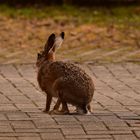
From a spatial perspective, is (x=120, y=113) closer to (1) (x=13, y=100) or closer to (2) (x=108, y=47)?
(1) (x=13, y=100)

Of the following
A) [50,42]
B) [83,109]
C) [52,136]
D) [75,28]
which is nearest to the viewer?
[52,136]

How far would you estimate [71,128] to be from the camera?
26.0 ft

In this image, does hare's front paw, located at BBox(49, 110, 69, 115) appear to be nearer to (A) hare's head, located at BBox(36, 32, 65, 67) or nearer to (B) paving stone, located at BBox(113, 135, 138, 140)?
(A) hare's head, located at BBox(36, 32, 65, 67)

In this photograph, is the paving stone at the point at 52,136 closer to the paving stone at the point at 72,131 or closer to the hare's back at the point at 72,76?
the paving stone at the point at 72,131

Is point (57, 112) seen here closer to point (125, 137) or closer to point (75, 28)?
point (125, 137)

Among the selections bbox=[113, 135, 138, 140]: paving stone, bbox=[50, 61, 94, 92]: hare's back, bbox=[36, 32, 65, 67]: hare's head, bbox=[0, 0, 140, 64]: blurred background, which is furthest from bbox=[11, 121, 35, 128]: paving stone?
bbox=[0, 0, 140, 64]: blurred background

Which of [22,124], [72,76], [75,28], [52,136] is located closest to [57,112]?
[72,76]

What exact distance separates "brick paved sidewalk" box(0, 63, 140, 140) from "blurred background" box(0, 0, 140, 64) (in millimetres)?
822

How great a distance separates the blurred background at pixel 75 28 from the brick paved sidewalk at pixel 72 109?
822 millimetres

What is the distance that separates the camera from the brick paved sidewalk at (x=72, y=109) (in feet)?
25.4

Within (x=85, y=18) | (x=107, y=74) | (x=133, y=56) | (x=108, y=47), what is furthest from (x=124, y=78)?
Result: (x=85, y=18)

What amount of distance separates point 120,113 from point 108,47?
488cm

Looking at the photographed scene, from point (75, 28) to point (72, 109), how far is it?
6202mm

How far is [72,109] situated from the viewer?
9.20m
